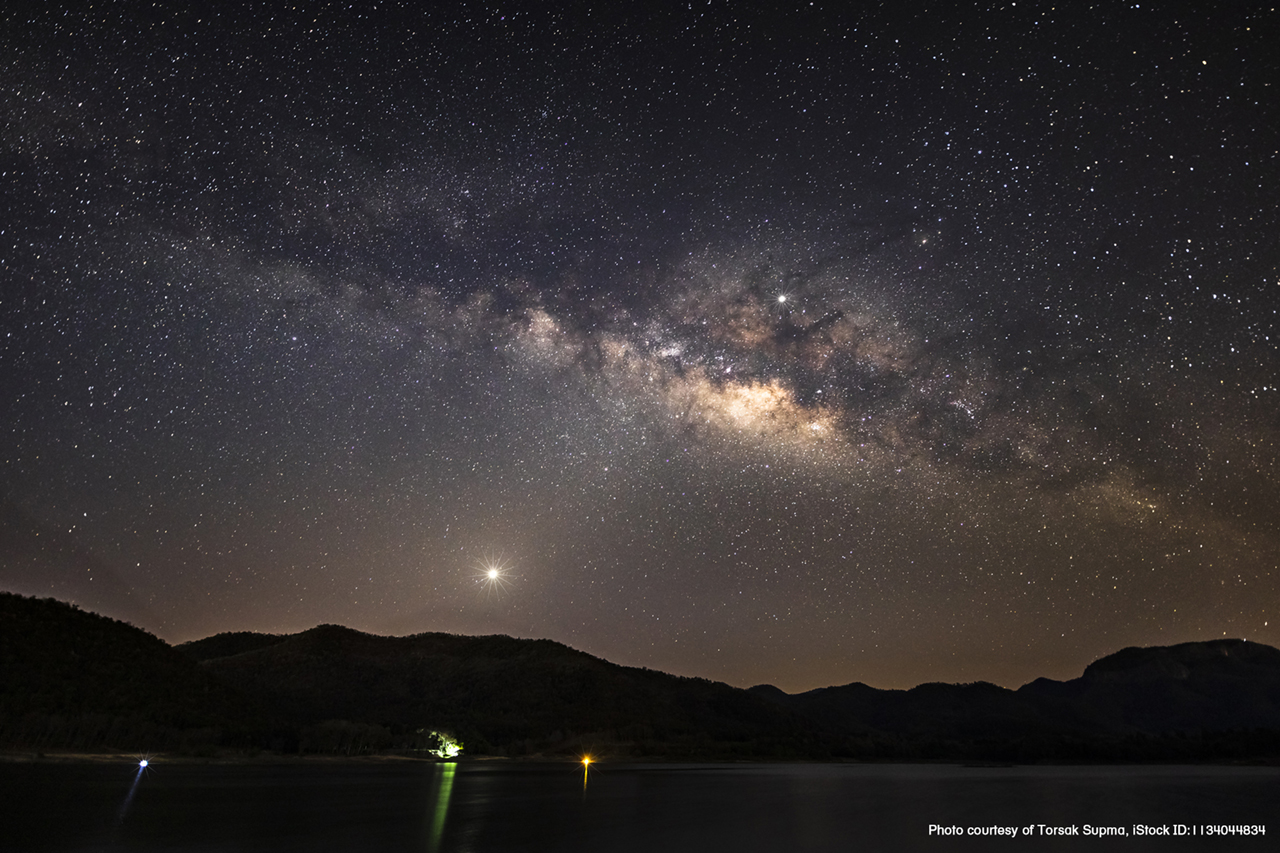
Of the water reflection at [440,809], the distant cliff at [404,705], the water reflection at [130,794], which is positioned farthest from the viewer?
the distant cliff at [404,705]

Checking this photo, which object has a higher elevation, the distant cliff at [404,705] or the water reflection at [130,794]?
the distant cliff at [404,705]

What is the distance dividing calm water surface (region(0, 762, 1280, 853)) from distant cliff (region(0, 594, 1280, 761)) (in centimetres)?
1869

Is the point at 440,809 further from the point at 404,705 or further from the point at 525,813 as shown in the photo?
the point at 404,705

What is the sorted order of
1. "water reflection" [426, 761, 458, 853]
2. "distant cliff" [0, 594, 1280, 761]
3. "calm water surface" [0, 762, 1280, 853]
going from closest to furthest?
"calm water surface" [0, 762, 1280, 853], "water reflection" [426, 761, 458, 853], "distant cliff" [0, 594, 1280, 761]

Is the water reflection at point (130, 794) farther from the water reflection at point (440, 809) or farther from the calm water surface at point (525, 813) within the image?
the water reflection at point (440, 809)

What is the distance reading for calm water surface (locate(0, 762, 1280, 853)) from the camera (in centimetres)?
1792

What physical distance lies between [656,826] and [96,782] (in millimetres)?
23855

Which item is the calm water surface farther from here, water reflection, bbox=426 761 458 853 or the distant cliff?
the distant cliff

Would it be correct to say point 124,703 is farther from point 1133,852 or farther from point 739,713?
point 739,713

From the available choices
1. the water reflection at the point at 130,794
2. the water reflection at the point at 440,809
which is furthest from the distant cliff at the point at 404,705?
the water reflection at the point at 440,809

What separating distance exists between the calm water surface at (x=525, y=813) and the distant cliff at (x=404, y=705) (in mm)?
18692

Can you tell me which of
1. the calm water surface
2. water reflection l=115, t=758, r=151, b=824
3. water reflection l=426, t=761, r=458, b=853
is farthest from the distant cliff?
water reflection l=426, t=761, r=458, b=853

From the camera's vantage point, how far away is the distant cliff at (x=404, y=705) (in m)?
55.6

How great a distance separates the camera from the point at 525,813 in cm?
2512
